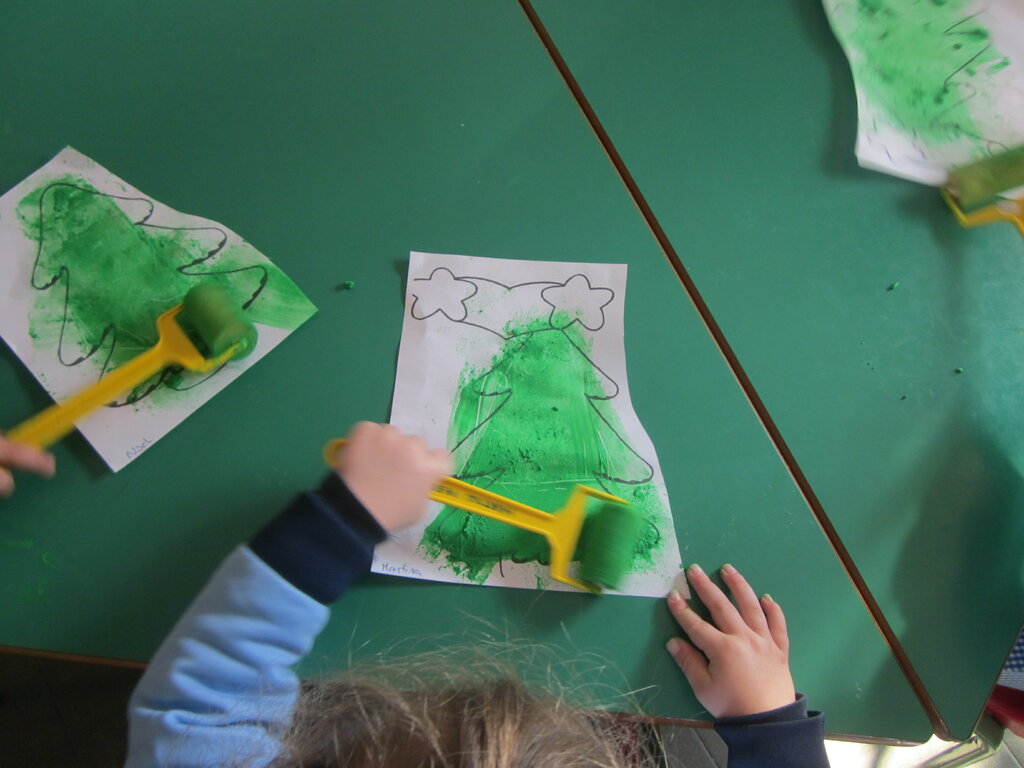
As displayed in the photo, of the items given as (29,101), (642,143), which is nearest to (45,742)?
(29,101)

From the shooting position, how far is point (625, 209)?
67 cm

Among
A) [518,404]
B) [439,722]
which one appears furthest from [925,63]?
[439,722]

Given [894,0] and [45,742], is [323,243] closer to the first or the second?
[894,0]

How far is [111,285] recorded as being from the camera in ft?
2.06

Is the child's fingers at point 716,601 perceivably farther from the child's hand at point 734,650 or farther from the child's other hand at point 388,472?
the child's other hand at point 388,472

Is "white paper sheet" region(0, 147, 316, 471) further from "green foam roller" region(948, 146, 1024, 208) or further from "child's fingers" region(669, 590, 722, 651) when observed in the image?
"green foam roller" region(948, 146, 1024, 208)

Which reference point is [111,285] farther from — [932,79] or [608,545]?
[932,79]

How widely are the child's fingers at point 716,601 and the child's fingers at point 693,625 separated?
0.03 ft

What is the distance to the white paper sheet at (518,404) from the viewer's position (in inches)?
23.1

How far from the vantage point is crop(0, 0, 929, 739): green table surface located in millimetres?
575

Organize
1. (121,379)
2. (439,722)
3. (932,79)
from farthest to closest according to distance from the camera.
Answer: (932,79), (121,379), (439,722)

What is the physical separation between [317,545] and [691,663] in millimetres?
344

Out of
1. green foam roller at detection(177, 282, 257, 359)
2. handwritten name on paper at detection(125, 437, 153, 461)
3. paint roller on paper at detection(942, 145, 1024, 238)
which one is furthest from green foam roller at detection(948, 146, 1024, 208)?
handwritten name on paper at detection(125, 437, 153, 461)

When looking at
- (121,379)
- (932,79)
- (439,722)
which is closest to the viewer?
(439,722)
